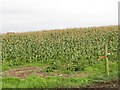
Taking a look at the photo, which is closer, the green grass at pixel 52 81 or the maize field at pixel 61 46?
the green grass at pixel 52 81

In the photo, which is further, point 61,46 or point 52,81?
point 61,46

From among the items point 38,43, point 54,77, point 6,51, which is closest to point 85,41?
point 38,43

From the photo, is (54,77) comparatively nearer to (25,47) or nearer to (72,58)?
(72,58)

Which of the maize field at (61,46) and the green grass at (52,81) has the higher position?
the maize field at (61,46)

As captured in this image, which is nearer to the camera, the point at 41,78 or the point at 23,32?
the point at 41,78

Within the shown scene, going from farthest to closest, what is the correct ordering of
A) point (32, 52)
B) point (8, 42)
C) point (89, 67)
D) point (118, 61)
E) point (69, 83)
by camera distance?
point (8, 42) → point (32, 52) → point (118, 61) → point (89, 67) → point (69, 83)

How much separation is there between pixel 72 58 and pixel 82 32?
415 inches

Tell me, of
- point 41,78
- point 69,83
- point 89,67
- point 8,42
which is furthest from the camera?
point 8,42

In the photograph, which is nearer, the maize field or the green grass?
the green grass

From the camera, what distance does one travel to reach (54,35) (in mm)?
30422

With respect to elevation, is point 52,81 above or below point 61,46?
below

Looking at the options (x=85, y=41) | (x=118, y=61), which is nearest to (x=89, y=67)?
(x=118, y=61)

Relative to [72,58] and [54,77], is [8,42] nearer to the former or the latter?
[72,58]

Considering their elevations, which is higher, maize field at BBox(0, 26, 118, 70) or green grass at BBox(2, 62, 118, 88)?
maize field at BBox(0, 26, 118, 70)
